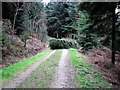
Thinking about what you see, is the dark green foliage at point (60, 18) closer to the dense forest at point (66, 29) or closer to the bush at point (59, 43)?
the dense forest at point (66, 29)

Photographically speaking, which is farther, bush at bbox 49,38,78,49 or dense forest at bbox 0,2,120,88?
bush at bbox 49,38,78,49

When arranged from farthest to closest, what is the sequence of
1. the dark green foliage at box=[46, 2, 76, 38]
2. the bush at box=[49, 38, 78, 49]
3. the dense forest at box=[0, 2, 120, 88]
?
the dark green foliage at box=[46, 2, 76, 38] → the bush at box=[49, 38, 78, 49] → the dense forest at box=[0, 2, 120, 88]

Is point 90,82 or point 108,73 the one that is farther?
point 108,73

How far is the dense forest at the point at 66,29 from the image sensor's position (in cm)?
1266

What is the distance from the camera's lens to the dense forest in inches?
499

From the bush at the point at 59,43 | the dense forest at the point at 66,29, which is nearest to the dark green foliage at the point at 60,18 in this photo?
the dense forest at the point at 66,29

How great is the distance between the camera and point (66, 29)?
42344mm

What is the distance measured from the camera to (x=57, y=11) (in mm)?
45125

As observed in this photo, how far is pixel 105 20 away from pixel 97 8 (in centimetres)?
218

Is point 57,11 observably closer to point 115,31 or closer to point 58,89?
point 115,31

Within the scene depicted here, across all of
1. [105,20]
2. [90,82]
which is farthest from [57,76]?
[105,20]

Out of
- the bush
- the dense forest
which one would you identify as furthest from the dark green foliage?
the bush

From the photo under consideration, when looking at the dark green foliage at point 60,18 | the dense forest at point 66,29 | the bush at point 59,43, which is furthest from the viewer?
the dark green foliage at point 60,18

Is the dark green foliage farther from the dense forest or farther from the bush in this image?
the bush
